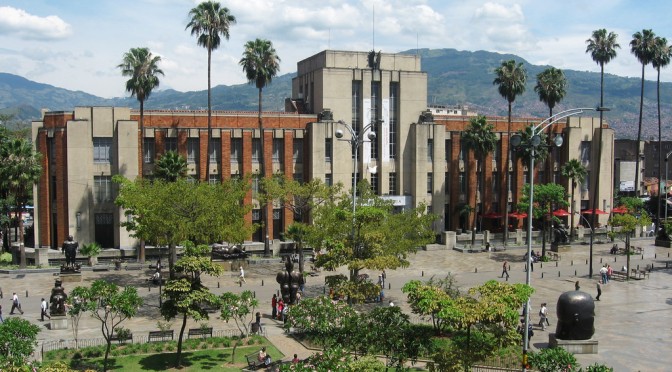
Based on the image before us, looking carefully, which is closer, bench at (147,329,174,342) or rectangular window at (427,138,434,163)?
bench at (147,329,174,342)

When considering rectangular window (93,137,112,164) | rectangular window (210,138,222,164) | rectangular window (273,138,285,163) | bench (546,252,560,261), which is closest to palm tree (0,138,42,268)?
rectangular window (93,137,112,164)

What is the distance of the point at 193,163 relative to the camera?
70938 millimetres

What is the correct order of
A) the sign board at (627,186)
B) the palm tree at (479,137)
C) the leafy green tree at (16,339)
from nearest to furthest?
the leafy green tree at (16,339) < the palm tree at (479,137) < the sign board at (627,186)

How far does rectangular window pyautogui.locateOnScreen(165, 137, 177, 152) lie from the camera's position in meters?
69.9

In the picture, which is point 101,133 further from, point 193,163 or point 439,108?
point 439,108

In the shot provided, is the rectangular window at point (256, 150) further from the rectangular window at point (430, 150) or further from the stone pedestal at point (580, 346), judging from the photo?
the stone pedestal at point (580, 346)

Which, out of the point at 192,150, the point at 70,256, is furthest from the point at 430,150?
the point at 70,256

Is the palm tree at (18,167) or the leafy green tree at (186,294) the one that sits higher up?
the palm tree at (18,167)

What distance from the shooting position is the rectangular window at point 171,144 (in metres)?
69.9

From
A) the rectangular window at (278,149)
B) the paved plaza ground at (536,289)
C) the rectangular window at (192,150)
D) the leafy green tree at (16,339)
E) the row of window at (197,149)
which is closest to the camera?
the leafy green tree at (16,339)

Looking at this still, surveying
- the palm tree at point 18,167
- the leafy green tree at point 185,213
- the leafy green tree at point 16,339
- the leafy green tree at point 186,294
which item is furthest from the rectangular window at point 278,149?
the leafy green tree at point 16,339

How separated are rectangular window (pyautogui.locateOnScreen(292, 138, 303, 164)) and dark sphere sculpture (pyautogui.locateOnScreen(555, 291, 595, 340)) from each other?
42647 mm

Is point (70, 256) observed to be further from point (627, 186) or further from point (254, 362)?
point (627, 186)

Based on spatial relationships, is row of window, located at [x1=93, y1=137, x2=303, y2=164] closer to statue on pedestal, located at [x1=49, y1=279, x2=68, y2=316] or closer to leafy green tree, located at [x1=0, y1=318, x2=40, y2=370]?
statue on pedestal, located at [x1=49, y1=279, x2=68, y2=316]
